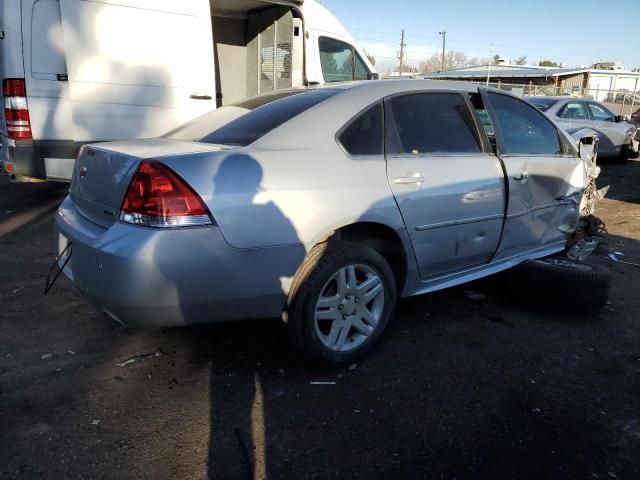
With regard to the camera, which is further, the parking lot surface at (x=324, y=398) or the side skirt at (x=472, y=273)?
A: the side skirt at (x=472, y=273)

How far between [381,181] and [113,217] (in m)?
1.40

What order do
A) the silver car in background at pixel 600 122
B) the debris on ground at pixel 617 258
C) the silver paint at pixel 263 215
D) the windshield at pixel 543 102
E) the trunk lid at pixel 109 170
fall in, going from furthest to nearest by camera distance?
the silver car in background at pixel 600 122 < the windshield at pixel 543 102 < the debris on ground at pixel 617 258 < the trunk lid at pixel 109 170 < the silver paint at pixel 263 215

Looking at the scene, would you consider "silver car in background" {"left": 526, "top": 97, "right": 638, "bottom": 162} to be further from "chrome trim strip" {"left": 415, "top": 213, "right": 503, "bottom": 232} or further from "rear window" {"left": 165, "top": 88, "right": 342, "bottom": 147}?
"rear window" {"left": 165, "top": 88, "right": 342, "bottom": 147}

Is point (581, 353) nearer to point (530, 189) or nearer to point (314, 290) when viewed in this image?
point (530, 189)

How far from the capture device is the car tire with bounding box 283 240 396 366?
2.71m

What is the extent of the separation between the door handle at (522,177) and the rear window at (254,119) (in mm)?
1457

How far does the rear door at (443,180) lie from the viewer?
3076 millimetres

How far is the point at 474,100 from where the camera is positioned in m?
3.67

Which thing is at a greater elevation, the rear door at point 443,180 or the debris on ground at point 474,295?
the rear door at point 443,180

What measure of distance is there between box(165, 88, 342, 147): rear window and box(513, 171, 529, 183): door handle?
57.4 inches

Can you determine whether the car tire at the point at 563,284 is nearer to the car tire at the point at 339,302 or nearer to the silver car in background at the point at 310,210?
the silver car in background at the point at 310,210

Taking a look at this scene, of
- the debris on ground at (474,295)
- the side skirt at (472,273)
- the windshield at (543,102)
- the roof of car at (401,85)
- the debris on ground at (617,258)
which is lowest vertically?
the debris on ground at (617,258)

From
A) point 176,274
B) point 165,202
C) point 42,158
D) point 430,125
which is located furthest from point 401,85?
point 42,158

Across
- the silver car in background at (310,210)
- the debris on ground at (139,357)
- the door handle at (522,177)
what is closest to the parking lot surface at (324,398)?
the debris on ground at (139,357)
